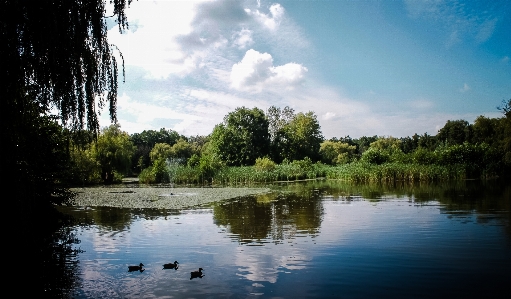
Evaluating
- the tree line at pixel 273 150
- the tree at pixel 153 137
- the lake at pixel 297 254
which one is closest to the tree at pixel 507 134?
the tree line at pixel 273 150

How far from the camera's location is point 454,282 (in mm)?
7199

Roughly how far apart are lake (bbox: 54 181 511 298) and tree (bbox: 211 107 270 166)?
46962mm

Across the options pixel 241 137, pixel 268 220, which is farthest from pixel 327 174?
pixel 268 220

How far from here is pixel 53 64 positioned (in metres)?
6.22

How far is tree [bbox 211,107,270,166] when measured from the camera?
63.6 metres

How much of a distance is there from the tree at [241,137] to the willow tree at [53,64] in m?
55.9

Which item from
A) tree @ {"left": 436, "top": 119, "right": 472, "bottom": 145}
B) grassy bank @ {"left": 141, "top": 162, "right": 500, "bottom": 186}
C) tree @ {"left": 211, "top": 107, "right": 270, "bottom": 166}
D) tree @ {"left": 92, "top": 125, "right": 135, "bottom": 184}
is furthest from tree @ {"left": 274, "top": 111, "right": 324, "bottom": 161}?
tree @ {"left": 92, "top": 125, "right": 135, "bottom": 184}

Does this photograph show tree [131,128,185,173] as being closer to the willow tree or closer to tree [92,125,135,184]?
tree [92,125,135,184]

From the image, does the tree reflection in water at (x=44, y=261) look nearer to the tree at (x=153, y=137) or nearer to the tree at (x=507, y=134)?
the tree at (x=507, y=134)

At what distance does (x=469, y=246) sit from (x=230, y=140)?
183ft

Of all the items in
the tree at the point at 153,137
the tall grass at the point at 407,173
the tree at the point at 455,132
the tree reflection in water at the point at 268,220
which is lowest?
the tree reflection in water at the point at 268,220

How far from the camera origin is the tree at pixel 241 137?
6359 centimetres

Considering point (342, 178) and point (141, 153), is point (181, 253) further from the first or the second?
point (141, 153)

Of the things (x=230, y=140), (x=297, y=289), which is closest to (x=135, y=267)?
(x=297, y=289)
